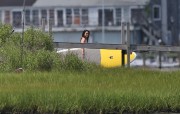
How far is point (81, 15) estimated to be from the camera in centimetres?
6862

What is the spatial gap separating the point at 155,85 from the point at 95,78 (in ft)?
5.01

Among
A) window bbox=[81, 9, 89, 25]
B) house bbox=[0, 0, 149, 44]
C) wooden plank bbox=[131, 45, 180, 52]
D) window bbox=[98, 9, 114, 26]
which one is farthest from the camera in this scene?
window bbox=[81, 9, 89, 25]

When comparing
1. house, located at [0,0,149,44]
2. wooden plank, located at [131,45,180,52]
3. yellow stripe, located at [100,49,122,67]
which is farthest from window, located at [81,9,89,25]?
wooden plank, located at [131,45,180,52]

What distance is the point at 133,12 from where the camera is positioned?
68000mm

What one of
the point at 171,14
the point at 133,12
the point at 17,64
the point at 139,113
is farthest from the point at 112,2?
the point at 139,113

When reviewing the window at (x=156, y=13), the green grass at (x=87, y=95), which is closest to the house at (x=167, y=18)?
the window at (x=156, y=13)

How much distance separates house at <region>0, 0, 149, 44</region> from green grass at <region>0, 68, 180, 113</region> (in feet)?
173

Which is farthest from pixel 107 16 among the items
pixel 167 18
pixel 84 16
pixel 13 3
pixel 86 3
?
pixel 13 3

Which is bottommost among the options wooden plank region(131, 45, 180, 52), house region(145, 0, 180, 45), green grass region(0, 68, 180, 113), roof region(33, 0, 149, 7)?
green grass region(0, 68, 180, 113)

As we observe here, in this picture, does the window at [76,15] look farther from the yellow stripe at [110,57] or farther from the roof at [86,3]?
the yellow stripe at [110,57]

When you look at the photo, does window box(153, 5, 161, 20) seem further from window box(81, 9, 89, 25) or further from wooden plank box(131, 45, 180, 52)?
wooden plank box(131, 45, 180, 52)

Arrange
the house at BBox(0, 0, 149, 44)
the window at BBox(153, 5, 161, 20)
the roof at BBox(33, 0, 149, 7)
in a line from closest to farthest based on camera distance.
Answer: the house at BBox(0, 0, 149, 44) → the roof at BBox(33, 0, 149, 7) → the window at BBox(153, 5, 161, 20)

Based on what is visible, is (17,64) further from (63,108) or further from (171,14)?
(171,14)

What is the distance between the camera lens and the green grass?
31.8 ft
